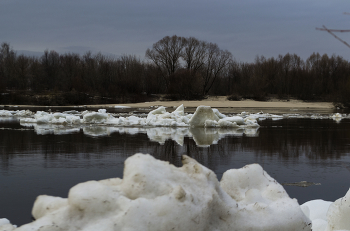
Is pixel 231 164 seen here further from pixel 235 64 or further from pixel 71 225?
pixel 235 64

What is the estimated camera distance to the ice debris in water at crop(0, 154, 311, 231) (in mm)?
1972

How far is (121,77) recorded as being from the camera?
5897 cm

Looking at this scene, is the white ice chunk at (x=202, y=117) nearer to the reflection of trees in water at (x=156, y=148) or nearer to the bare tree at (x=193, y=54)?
the reflection of trees in water at (x=156, y=148)

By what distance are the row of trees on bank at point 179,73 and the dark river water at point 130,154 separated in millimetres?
45029

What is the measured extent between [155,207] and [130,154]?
15.7 feet

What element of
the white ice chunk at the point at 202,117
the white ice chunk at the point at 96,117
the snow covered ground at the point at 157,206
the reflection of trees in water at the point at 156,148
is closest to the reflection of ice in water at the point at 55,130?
the reflection of trees in water at the point at 156,148

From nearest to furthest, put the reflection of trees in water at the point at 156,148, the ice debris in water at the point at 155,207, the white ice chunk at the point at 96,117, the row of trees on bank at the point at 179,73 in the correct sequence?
Result: 1. the ice debris in water at the point at 155,207
2. the reflection of trees in water at the point at 156,148
3. the white ice chunk at the point at 96,117
4. the row of trees on bank at the point at 179,73

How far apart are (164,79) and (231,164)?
190ft

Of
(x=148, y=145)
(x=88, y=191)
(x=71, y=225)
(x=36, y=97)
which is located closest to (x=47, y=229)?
(x=71, y=225)

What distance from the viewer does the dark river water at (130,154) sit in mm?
4328

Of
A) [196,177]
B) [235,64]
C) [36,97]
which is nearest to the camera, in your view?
[196,177]

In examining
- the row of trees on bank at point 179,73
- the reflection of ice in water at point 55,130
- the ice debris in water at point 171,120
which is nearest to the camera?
the reflection of ice in water at point 55,130

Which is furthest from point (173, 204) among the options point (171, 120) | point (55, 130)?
point (171, 120)

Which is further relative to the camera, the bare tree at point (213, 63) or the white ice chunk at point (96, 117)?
the bare tree at point (213, 63)
